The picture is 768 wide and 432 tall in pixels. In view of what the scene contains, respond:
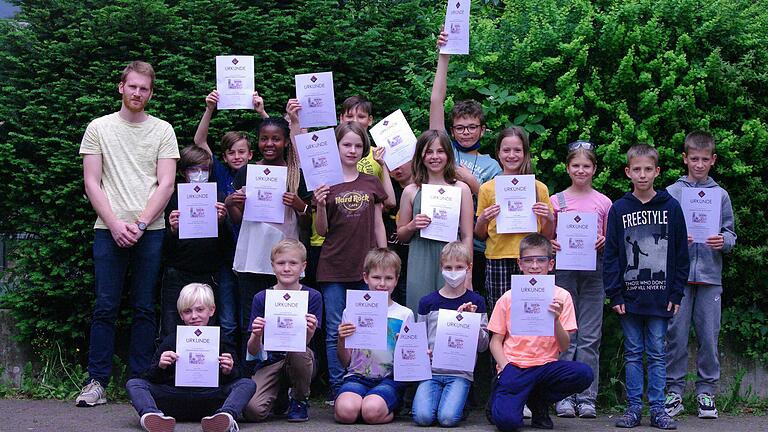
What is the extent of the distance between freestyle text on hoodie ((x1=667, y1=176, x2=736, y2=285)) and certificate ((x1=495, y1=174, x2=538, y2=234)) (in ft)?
3.57

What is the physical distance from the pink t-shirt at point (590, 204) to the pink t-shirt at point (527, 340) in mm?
754

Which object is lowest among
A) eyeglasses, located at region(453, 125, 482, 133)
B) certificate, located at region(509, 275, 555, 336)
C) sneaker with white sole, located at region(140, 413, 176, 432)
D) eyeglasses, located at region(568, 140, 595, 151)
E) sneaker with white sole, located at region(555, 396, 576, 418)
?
sneaker with white sole, located at region(555, 396, 576, 418)

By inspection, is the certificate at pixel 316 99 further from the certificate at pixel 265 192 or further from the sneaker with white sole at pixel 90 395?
the sneaker with white sole at pixel 90 395

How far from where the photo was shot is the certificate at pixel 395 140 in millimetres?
7609

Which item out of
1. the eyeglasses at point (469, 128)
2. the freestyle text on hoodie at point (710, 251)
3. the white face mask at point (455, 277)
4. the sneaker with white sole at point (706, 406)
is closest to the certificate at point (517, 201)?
the white face mask at point (455, 277)

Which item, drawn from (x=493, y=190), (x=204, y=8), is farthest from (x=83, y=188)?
(x=493, y=190)

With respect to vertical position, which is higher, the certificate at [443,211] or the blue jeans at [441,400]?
the certificate at [443,211]

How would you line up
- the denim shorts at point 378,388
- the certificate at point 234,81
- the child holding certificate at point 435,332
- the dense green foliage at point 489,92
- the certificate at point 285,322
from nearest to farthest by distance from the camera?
1. the certificate at point 285,322
2. the child holding certificate at point 435,332
3. the denim shorts at point 378,388
4. the certificate at point 234,81
5. the dense green foliage at point 489,92

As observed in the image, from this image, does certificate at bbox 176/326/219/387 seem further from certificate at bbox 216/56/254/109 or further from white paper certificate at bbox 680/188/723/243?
white paper certificate at bbox 680/188/723/243

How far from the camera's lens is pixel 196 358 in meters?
6.59

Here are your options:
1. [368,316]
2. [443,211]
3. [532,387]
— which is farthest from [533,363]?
[443,211]

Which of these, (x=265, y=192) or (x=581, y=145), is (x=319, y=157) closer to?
(x=265, y=192)

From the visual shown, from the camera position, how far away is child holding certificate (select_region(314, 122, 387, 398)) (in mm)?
7320

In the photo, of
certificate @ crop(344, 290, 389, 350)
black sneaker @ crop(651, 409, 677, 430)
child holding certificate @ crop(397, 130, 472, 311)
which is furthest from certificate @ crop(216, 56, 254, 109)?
black sneaker @ crop(651, 409, 677, 430)
